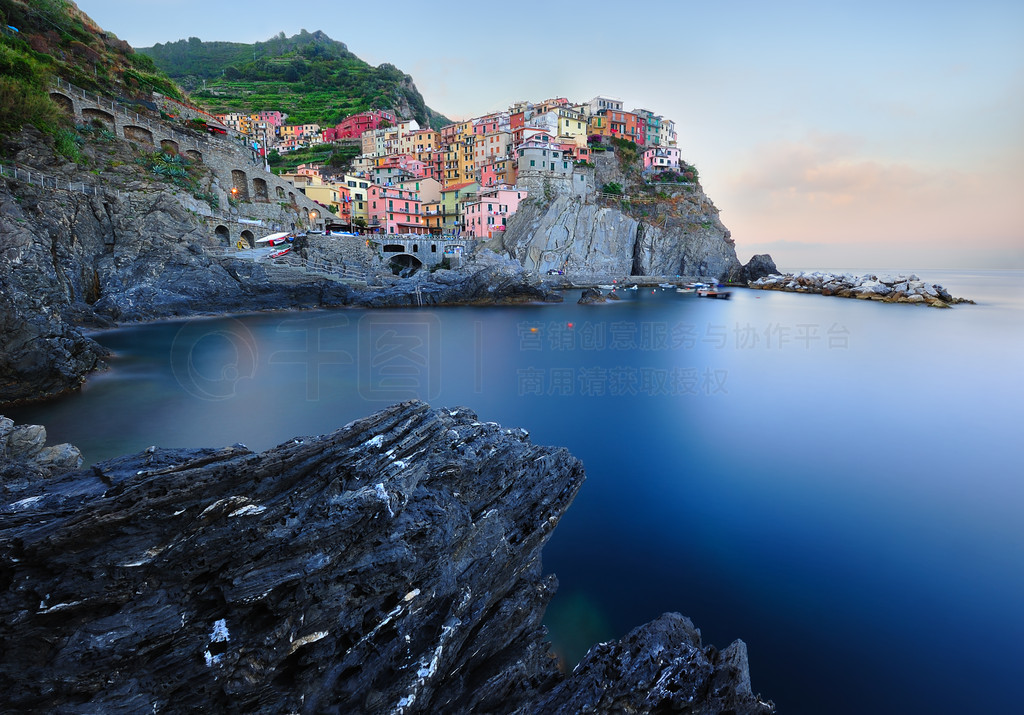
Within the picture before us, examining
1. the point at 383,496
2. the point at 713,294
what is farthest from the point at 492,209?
the point at 383,496

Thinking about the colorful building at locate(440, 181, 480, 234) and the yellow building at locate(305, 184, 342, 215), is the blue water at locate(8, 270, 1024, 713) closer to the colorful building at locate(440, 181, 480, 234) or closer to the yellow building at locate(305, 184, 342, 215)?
the yellow building at locate(305, 184, 342, 215)

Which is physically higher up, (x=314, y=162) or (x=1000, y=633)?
(x=314, y=162)

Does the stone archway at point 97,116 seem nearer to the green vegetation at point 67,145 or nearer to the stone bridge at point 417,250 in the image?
the green vegetation at point 67,145

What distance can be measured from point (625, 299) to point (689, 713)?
46.8 m

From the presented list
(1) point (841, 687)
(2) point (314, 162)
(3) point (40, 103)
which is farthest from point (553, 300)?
(2) point (314, 162)

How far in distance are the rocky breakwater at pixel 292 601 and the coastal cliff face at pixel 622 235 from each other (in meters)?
50.3

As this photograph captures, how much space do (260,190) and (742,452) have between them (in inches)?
1771

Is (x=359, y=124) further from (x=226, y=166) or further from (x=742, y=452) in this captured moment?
(x=742, y=452)

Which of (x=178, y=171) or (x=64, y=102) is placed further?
(x=178, y=171)

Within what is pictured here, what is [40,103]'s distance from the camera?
2803cm

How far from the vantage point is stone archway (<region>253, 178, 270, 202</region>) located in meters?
42.4

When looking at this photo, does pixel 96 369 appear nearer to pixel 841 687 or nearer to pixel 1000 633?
pixel 841 687

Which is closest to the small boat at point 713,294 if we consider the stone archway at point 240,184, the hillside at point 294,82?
the stone archway at point 240,184

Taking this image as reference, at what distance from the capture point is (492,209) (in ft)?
175
